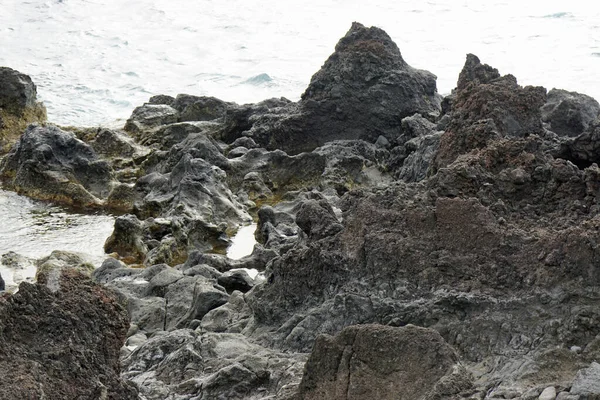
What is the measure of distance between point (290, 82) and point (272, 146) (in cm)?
1167

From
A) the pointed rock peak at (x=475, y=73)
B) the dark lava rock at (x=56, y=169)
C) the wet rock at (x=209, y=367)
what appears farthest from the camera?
the dark lava rock at (x=56, y=169)

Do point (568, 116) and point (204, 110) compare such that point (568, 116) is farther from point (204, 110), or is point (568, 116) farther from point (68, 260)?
point (204, 110)

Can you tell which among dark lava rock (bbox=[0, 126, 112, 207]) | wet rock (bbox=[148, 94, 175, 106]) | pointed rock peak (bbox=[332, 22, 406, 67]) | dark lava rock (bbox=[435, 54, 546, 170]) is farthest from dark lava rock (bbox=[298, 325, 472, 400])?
wet rock (bbox=[148, 94, 175, 106])

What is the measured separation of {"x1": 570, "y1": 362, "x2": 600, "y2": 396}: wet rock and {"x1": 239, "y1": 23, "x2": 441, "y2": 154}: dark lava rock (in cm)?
1148

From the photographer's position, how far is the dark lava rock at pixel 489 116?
9.02 meters

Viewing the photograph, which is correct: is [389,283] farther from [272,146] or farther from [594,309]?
[272,146]

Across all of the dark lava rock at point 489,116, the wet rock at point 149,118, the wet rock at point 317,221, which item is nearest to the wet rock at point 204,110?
the wet rock at point 149,118

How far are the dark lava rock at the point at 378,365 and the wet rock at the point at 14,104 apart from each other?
14003mm

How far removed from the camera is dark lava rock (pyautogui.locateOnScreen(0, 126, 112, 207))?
14641 mm

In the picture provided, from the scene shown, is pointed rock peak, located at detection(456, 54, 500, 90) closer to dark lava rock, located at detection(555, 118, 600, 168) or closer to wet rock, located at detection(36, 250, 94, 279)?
dark lava rock, located at detection(555, 118, 600, 168)

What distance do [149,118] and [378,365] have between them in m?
13.9

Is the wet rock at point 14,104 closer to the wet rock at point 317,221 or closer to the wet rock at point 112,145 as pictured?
the wet rock at point 112,145

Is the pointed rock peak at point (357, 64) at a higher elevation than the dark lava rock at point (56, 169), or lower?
higher

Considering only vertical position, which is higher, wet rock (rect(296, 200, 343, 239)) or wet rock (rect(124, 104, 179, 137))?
wet rock (rect(296, 200, 343, 239))
